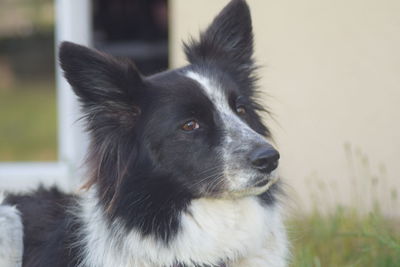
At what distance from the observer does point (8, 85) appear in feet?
49.4

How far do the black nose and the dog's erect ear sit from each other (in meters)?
0.76

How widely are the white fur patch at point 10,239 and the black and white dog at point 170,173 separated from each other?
0.30 m

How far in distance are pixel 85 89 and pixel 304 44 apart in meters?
3.10

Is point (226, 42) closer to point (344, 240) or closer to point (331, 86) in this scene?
point (344, 240)

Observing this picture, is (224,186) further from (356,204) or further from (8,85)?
(8,85)

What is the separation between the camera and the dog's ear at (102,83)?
3.03 meters

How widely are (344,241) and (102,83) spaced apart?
2228 mm

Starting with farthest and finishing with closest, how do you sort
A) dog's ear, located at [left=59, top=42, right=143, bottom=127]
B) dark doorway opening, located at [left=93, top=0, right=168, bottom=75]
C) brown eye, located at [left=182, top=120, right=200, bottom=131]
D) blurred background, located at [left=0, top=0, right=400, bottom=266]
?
1. dark doorway opening, located at [left=93, top=0, right=168, bottom=75]
2. blurred background, located at [left=0, top=0, right=400, bottom=266]
3. brown eye, located at [left=182, top=120, right=200, bottom=131]
4. dog's ear, located at [left=59, top=42, right=143, bottom=127]

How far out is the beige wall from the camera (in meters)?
5.71

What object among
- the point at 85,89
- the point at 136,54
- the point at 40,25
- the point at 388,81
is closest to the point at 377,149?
the point at 388,81

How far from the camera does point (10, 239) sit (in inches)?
144

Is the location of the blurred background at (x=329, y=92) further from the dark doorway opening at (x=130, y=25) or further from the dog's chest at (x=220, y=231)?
the dark doorway opening at (x=130, y=25)

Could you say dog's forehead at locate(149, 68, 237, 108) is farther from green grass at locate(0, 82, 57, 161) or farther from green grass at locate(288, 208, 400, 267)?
green grass at locate(0, 82, 57, 161)

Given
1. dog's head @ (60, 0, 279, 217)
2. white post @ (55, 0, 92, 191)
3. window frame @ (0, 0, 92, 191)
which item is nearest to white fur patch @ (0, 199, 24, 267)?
dog's head @ (60, 0, 279, 217)
